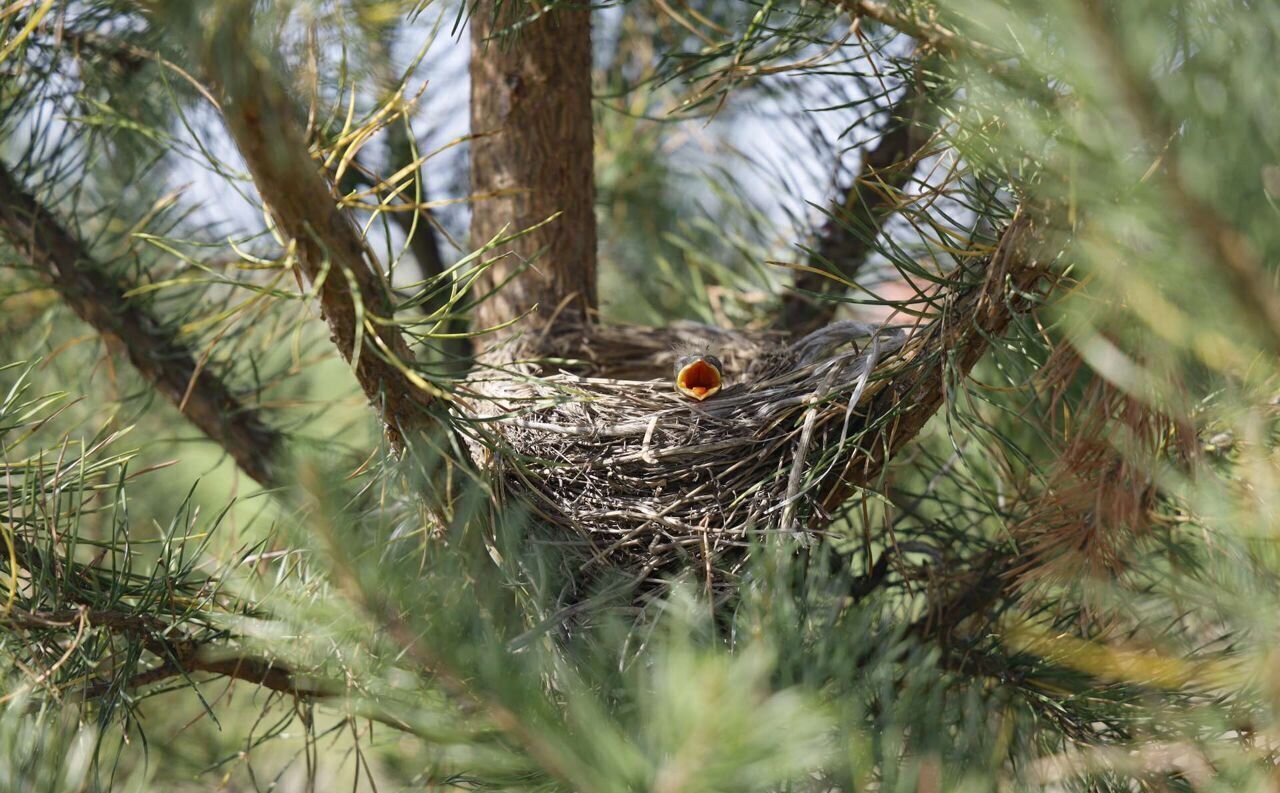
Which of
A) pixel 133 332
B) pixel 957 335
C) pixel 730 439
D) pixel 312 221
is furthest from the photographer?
pixel 133 332

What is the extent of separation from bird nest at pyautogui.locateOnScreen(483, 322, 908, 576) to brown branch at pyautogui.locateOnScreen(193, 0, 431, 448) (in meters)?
0.12

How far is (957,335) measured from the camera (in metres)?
1.01

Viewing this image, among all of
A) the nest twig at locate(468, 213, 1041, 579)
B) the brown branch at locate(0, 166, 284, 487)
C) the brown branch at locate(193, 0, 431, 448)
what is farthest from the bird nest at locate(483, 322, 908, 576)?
the brown branch at locate(0, 166, 284, 487)

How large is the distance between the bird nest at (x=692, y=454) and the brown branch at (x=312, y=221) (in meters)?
0.12

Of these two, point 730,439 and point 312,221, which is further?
point 730,439

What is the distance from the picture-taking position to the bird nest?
1.14 m

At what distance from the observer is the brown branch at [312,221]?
2.25 feet

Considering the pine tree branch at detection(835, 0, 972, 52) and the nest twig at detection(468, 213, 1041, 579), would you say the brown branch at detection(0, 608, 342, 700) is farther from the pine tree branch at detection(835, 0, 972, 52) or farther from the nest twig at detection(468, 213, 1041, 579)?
the pine tree branch at detection(835, 0, 972, 52)

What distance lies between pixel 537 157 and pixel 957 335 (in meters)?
0.85

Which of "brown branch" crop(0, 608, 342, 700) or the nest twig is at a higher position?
the nest twig

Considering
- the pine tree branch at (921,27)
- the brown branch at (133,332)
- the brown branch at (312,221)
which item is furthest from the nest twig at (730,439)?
the brown branch at (133,332)

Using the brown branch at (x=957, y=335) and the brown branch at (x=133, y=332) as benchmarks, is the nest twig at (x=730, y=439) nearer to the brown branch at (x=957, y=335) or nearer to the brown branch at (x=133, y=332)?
the brown branch at (x=957, y=335)

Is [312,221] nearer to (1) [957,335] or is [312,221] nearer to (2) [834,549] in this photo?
(1) [957,335]

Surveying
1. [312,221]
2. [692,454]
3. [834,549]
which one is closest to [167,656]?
[312,221]
